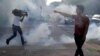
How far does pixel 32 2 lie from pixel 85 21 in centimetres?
2430

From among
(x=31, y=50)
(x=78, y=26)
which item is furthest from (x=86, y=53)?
(x=78, y=26)

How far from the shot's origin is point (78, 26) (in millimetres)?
7500

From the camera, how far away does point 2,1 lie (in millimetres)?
28938

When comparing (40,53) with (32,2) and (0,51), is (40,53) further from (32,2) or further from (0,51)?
(32,2)

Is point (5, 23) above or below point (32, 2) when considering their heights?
below

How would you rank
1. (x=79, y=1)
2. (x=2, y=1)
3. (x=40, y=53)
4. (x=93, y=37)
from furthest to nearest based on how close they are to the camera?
1. (x=79, y=1)
2. (x=2, y=1)
3. (x=93, y=37)
4. (x=40, y=53)

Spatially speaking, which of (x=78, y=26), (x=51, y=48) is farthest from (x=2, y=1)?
(x=78, y=26)

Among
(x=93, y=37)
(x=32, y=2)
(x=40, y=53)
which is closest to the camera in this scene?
(x=40, y=53)

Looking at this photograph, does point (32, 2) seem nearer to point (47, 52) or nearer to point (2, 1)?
point (2, 1)

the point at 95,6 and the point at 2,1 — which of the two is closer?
the point at 2,1

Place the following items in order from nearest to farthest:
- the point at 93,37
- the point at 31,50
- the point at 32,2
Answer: the point at 31,50
the point at 93,37
the point at 32,2

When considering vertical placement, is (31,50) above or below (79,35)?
below

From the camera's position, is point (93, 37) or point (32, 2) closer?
point (93, 37)

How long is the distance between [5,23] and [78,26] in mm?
22699
